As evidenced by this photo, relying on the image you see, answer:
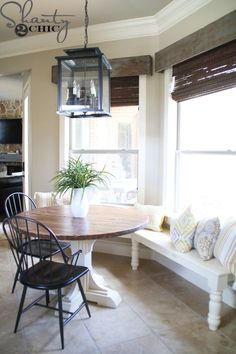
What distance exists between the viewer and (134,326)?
2.23 m

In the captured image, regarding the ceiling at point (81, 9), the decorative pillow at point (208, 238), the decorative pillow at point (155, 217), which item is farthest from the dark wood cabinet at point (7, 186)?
the decorative pillow at point (208, 238)

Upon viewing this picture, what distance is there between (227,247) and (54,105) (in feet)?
9.12

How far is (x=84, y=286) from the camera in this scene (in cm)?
257

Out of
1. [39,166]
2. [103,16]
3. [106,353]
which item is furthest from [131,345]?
[103,16]

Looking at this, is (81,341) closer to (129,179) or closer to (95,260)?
(95,260)

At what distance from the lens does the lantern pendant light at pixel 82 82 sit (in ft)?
7.66

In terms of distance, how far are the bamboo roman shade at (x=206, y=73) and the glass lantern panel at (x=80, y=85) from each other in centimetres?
108

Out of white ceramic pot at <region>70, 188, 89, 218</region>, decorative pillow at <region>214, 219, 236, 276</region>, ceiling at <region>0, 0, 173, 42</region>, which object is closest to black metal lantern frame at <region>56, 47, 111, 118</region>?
white ceramic pot at <region>70, 188, 89, 218</region>

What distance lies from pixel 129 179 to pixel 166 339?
78.9 inches

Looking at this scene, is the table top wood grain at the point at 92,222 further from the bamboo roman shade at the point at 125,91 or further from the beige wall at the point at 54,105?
the bamboo roman shade at the point at 125,91

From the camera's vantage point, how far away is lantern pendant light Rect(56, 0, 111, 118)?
2.33m

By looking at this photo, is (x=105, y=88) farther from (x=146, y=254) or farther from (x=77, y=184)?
(x=146, y=254)

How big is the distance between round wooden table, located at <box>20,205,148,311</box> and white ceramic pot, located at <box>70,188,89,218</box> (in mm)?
54

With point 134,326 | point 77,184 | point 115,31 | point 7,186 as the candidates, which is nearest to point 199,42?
point 115,31
